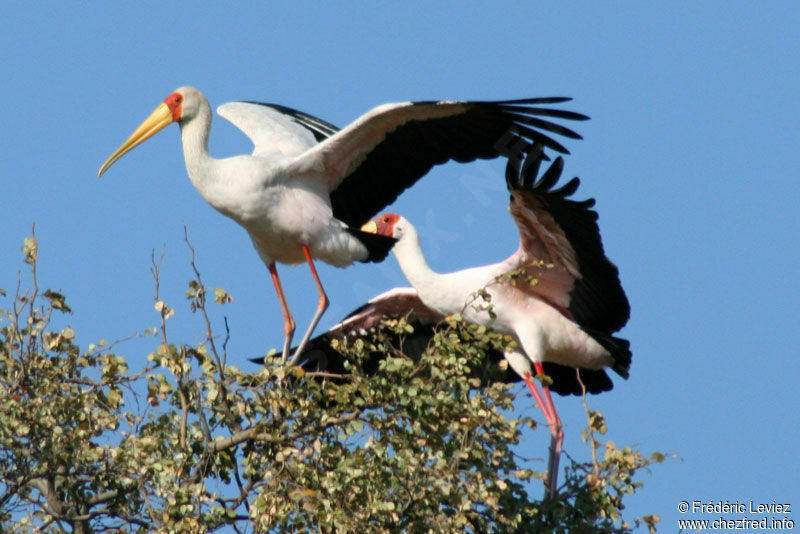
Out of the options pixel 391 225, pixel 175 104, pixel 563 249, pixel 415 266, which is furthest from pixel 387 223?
pixel 175 104

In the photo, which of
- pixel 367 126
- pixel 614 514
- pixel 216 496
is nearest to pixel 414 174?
pixel 367 126

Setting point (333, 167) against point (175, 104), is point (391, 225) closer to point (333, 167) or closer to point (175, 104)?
point (333, 167)

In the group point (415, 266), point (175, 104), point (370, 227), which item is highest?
point (175, 104)

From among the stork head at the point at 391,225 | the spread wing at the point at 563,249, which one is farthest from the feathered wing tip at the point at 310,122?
the spread wing at the point at 563,249

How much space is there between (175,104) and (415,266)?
6.67ft

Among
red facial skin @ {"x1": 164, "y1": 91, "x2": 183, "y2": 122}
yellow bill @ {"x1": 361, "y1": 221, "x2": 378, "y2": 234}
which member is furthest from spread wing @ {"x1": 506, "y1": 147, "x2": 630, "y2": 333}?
red facial skin @ {"x1": 164, "y1": 91, "x2": 183, "y2": 122}

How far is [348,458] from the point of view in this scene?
653 centimetres

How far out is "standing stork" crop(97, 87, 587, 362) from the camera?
8930 millimetres

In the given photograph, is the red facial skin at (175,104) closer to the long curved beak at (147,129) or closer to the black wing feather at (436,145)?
the long curved beak at (147,129)

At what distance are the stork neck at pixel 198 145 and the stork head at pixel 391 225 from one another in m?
1.59

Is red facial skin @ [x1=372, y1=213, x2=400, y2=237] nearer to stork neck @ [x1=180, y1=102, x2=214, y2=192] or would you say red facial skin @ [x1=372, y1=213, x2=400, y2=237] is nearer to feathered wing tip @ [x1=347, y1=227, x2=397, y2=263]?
feathered wing tip @ [x1=347, y1=227, x2=397, y2=263]

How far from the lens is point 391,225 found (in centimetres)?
1059

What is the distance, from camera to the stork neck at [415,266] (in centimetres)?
1009

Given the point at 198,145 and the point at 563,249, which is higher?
the point at 198,145
